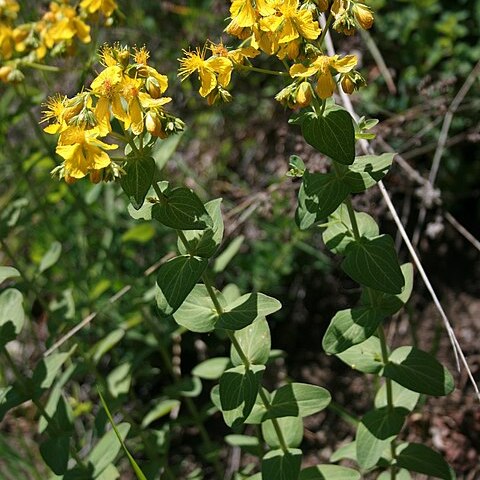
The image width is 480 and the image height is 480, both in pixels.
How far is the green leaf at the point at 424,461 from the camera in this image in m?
2.11

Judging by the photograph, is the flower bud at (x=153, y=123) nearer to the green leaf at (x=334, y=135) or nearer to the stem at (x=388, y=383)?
the green leaf at (x=334, y=135)

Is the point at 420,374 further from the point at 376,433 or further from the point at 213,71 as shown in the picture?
the point at 213,71

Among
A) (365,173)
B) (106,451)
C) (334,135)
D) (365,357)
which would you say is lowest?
(106,451)

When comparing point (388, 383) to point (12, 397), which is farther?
point (12, 397)

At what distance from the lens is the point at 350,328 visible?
1.94 metres

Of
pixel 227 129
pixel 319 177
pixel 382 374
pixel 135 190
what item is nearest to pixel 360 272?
pixel 319 177

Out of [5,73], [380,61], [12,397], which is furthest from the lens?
[380,61]

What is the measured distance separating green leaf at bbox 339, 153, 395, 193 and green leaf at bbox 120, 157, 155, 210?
0.49 m

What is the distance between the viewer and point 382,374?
2.06m

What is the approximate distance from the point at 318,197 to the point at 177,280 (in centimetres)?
40

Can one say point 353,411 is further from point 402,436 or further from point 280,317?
point 280,317

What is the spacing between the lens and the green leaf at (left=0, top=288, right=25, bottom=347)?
2314mm

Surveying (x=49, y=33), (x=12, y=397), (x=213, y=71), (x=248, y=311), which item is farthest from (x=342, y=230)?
(x=49, y=33)

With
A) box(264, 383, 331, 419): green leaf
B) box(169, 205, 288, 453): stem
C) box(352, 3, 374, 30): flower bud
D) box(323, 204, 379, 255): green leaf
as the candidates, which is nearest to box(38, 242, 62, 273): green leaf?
box(169, 205, 288, 453): stem
